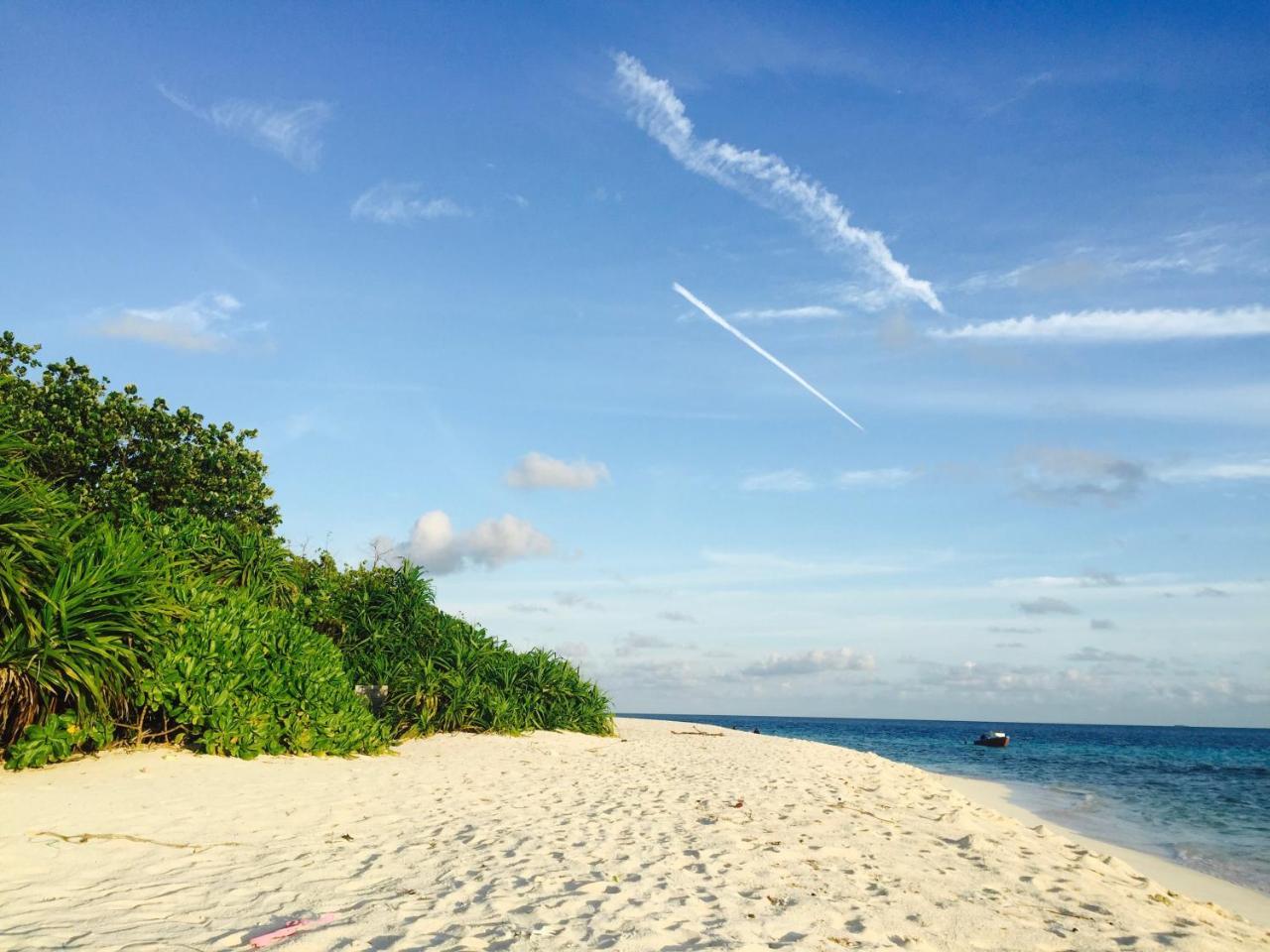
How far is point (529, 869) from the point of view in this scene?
664cm

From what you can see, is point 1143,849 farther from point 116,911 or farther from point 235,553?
point 235,553

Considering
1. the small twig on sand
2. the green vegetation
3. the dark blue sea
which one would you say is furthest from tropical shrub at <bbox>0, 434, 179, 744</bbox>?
the dark blue sea

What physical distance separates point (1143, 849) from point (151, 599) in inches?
606

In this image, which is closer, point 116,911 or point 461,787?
point 116,911

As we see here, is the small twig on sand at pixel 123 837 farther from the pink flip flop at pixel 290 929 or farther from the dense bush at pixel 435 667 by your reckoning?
the dense bush at pixel 435 667

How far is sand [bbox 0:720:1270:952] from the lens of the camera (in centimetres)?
517

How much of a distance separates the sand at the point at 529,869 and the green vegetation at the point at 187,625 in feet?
2.40

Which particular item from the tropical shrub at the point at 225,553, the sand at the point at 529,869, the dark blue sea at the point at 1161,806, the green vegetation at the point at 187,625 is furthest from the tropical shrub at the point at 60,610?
the dark blue sea at the point at 1161,806

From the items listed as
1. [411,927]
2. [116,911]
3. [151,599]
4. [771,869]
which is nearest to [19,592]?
[151,599]

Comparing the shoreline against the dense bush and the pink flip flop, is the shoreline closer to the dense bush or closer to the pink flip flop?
the pink flip flop

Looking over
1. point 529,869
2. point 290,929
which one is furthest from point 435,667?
point 290,929

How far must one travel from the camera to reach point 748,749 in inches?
740

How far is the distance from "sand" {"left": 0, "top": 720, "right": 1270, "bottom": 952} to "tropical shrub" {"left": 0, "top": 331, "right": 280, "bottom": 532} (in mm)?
14752

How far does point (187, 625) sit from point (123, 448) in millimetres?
14663
